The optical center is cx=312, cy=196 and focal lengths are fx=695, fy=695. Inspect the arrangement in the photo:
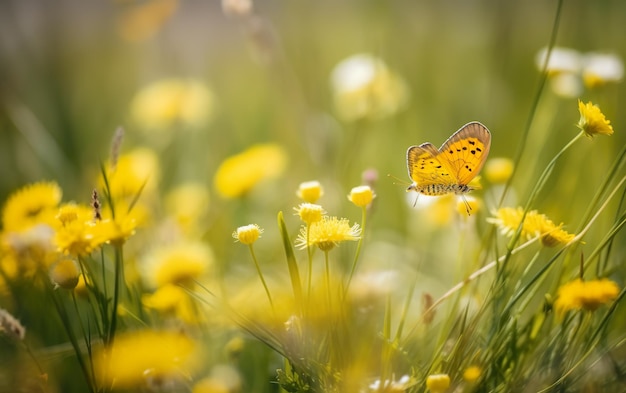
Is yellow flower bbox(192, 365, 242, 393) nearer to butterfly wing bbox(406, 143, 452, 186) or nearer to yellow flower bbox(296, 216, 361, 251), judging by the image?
yellow flower bbox(296, 216, 361, 251)

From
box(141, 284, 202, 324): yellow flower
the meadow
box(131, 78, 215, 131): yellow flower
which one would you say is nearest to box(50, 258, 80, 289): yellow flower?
the meadow

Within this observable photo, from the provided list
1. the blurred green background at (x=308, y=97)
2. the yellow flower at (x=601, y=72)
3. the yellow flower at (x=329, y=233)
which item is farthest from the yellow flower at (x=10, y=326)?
the yellow flower at (x=601, y=72)

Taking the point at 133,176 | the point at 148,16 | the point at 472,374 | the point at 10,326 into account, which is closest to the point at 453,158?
the point at 472,374

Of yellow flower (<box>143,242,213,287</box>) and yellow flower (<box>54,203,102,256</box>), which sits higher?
yellow flower (<box>54,203,102,256</box>)

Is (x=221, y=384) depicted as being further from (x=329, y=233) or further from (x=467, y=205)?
(x=467, y=205)

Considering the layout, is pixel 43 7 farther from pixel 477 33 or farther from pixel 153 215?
pixel 477 33

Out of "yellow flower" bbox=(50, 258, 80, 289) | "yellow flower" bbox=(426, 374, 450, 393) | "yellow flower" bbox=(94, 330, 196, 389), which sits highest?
"yellow flower" bbox=(50, 258, 80, 289)

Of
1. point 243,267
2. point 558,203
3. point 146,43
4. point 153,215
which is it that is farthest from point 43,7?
point 558,203
